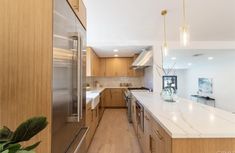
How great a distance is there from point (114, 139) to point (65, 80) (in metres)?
2.93

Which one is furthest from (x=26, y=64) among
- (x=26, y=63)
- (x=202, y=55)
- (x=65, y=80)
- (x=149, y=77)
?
(x=202, y=55)

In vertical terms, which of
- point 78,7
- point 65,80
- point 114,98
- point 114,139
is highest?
point 78,7

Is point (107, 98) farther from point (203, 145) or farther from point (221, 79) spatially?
point (203, 145)

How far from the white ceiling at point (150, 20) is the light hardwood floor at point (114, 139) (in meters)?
2.32

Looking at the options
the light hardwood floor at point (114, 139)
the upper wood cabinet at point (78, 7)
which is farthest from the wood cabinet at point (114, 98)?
the upper wood cabinet at point (78, 7)

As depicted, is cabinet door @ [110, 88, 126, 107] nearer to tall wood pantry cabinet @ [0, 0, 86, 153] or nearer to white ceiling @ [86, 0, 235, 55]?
white ceiling @ [86, 0, 235, 55]

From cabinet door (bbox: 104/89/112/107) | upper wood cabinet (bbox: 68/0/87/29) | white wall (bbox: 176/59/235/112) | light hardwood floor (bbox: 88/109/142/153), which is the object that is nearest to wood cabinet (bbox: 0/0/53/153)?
upper wood cabinet (bbox: 68/0/87/29)

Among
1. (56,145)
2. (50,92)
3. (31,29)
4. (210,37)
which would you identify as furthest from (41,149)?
(210,37)

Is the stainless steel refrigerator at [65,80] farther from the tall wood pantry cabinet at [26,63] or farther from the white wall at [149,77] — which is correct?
the white wall at [149,77]

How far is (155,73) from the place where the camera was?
17.1ft

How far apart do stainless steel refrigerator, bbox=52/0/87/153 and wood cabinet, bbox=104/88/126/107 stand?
6.24 m

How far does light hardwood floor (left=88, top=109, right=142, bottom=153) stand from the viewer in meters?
3.29

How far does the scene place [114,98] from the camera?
7801 mm

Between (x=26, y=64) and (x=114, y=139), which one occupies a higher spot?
(x=26, y=64)
